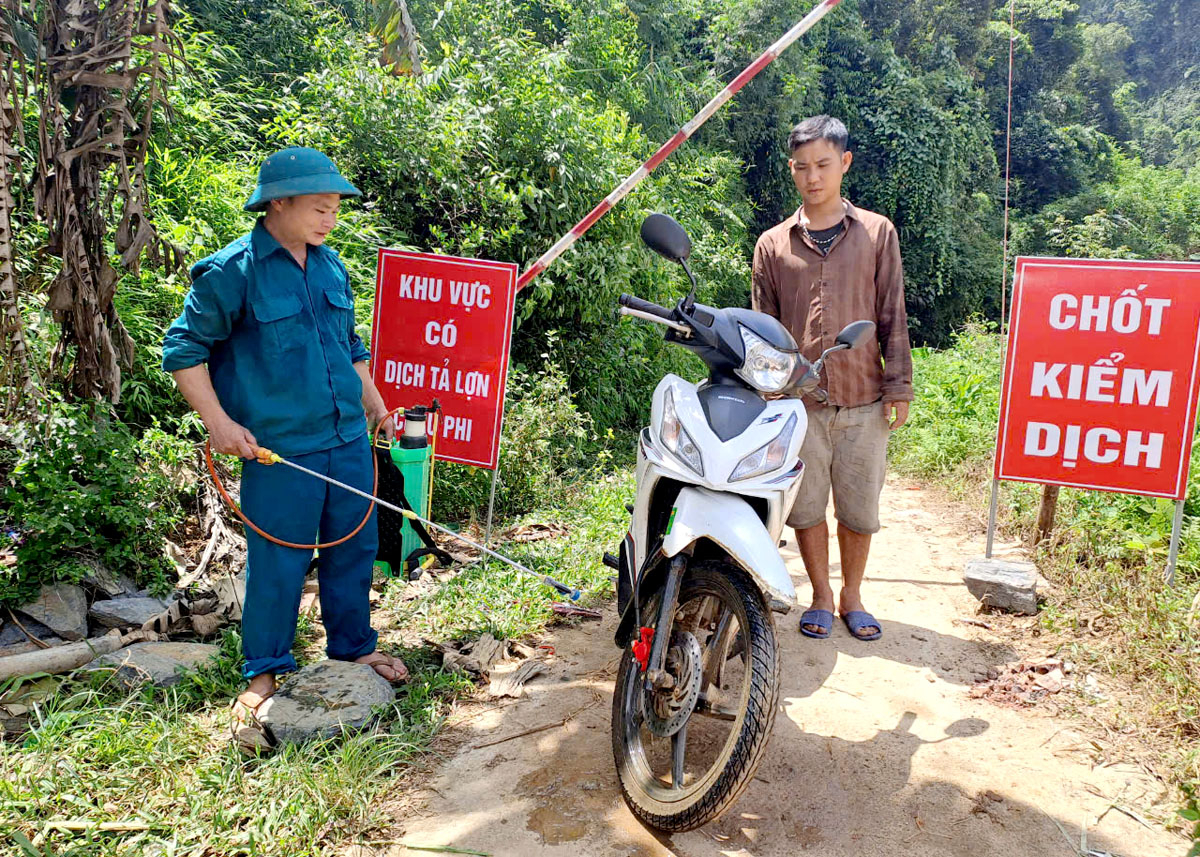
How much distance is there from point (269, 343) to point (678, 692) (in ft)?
5.73

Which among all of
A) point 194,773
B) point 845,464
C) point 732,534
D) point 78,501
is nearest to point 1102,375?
point 845,464

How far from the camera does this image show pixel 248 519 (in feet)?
9.65

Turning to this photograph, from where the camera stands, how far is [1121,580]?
12.8 ft

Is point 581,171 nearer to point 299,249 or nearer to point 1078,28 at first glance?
point 299,249

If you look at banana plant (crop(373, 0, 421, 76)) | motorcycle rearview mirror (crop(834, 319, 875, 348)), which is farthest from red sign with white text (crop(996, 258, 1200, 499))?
banana plant (crop(373, 0, 421, 76))

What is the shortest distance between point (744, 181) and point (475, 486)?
41.7 ft

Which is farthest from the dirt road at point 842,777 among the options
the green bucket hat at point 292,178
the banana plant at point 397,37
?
the banana plant at point 397,37

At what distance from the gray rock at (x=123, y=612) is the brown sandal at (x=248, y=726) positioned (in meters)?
0.92

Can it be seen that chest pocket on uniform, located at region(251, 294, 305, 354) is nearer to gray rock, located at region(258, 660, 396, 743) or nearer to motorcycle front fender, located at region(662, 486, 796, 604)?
gray rock, located at region(258, 660, 396, 743)

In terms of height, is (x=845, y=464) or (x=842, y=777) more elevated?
(x=845, y=464)

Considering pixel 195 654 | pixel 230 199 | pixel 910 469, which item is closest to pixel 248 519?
pixel 195 654

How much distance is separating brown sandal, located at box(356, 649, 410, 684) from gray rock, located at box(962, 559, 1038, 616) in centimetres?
265

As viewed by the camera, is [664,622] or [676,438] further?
[676,438]

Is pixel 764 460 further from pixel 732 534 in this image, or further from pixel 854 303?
pixel 854 303
